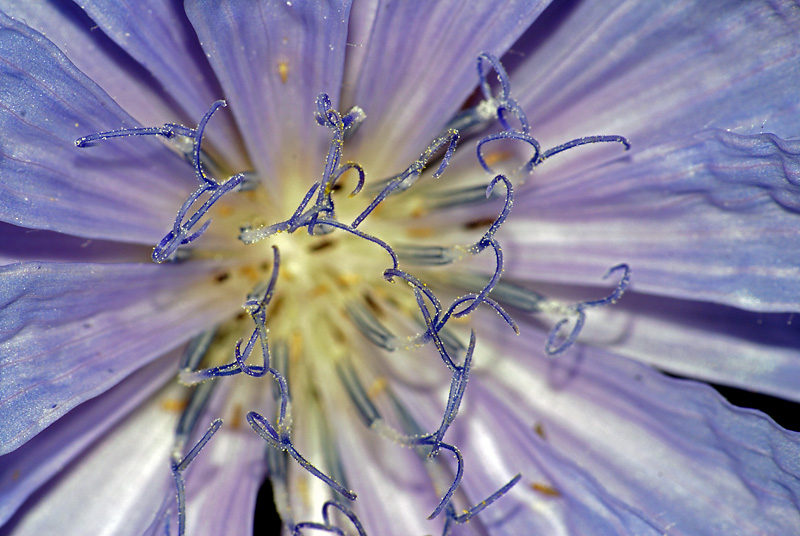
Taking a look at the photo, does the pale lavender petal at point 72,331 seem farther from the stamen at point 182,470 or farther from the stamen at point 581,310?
the stamen at point 581,310

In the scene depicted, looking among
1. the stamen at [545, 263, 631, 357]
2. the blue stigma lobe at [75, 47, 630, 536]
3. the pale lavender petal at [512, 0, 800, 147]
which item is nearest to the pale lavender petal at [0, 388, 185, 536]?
the blue stigma lobe at [75, 47, 630, 536]

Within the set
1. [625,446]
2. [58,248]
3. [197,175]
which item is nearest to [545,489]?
[625,446]

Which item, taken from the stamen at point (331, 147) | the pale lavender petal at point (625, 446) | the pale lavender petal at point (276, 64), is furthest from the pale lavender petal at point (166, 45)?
the pale lavender petal at point (625, 446)

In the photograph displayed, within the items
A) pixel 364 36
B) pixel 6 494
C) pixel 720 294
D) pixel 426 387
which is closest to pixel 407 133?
pixel 364 36

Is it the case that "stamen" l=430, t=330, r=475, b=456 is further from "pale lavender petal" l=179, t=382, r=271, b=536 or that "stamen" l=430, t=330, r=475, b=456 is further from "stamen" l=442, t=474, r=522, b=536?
"pale lavender petal" l=179, t=382, r=271, b=536

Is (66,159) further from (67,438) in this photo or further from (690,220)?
(690,220)

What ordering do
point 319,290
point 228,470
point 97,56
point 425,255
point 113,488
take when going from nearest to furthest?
1. point 97,56
2. point 113,488
3. point 228,470
4. point 425,255
5. point 319,290
